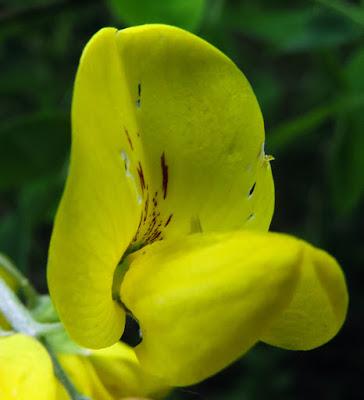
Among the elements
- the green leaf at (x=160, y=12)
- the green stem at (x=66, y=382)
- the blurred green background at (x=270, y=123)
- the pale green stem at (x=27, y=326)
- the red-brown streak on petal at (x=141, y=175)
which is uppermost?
the red-brown streak on petal at (x=141, y=175)

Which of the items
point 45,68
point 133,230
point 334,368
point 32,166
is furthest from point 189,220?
point 334,368

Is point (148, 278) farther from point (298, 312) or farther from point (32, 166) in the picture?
point (32, 166)

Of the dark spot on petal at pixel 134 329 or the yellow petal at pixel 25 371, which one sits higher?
the yellow petal at pixel 25 371

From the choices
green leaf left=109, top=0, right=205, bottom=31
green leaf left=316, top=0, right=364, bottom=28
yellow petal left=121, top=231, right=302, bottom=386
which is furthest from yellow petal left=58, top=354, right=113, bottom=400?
green leaf left=316, top=0, right=364, bottom=28

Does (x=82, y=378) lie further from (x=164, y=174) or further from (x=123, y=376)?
(x=164, y=174)

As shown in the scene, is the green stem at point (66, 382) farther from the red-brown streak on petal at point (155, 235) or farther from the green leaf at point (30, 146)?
the green leaf at point (30, 146)

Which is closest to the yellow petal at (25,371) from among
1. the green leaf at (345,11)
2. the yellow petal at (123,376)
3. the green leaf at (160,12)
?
the yellow petal at (123,376)

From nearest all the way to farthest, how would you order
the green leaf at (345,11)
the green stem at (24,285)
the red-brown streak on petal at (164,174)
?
the red-brown streak on petal at (164,174) → the green stem at (24,285) → the green leaf at (345,11)

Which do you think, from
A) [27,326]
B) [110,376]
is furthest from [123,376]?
[27,326]
